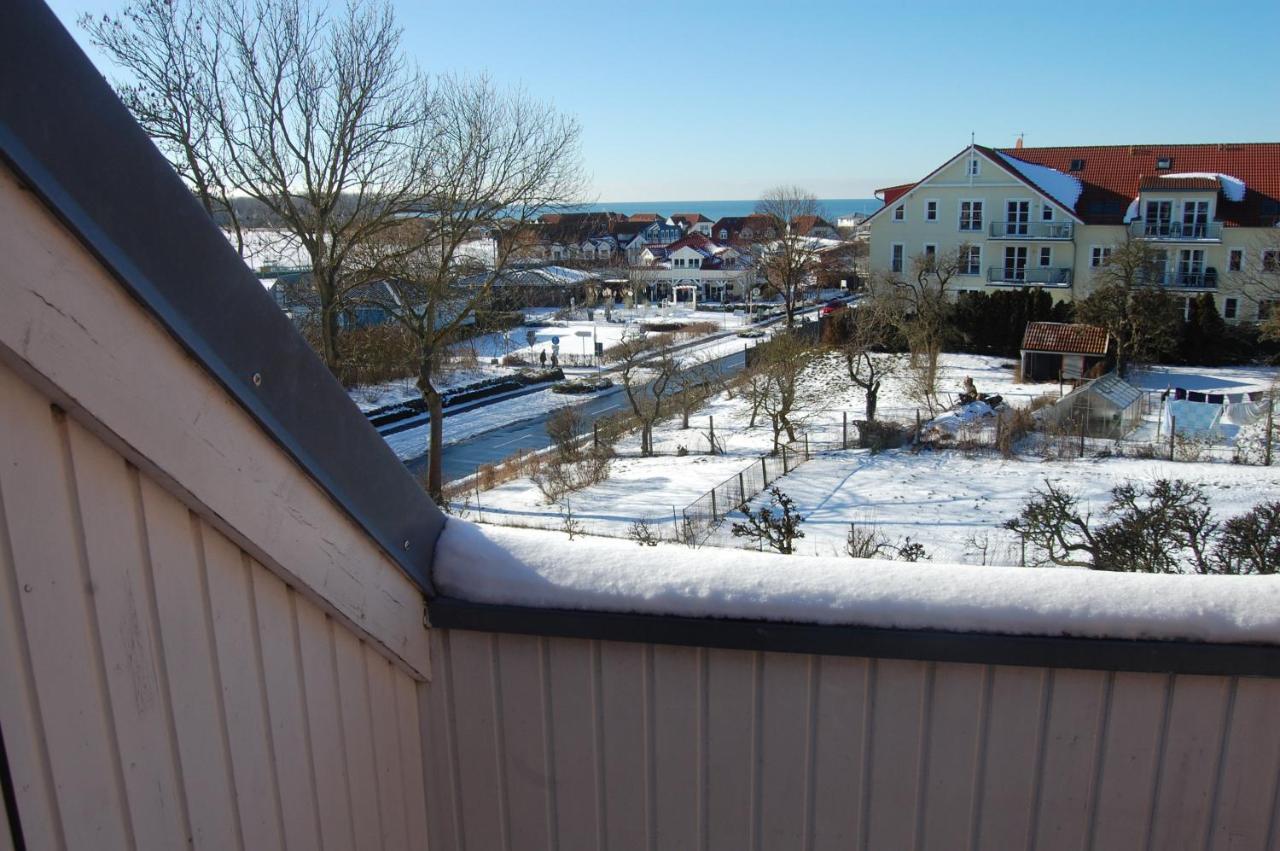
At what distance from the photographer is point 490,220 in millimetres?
14547

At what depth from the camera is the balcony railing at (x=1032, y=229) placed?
28.3m

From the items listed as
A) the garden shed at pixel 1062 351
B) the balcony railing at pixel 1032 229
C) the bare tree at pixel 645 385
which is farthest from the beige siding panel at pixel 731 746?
the balcony railing at pixel 1032 229

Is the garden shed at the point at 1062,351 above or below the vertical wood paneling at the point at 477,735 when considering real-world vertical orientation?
below

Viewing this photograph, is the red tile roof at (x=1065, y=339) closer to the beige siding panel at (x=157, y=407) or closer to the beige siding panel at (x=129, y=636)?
the beige siding panel at (x=157, y=407)

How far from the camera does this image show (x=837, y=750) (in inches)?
60.9

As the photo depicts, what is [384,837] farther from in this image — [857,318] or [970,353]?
[970,353]

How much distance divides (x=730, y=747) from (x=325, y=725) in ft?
2.30

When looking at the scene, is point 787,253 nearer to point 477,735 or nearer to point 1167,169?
point 1167,169

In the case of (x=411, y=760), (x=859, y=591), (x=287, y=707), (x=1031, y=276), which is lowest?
(x=1031, y=276)

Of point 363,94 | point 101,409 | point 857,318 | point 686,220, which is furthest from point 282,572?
point 686,220

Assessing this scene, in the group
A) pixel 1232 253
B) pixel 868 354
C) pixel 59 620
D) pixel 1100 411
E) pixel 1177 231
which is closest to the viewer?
pixel 59 620

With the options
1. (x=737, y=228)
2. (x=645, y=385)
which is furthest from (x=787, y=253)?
(x=737, y=228)

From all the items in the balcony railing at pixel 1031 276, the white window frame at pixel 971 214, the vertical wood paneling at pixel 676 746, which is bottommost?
the balcony railing at pixel 1031 276

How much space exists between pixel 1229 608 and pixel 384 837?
153cm
